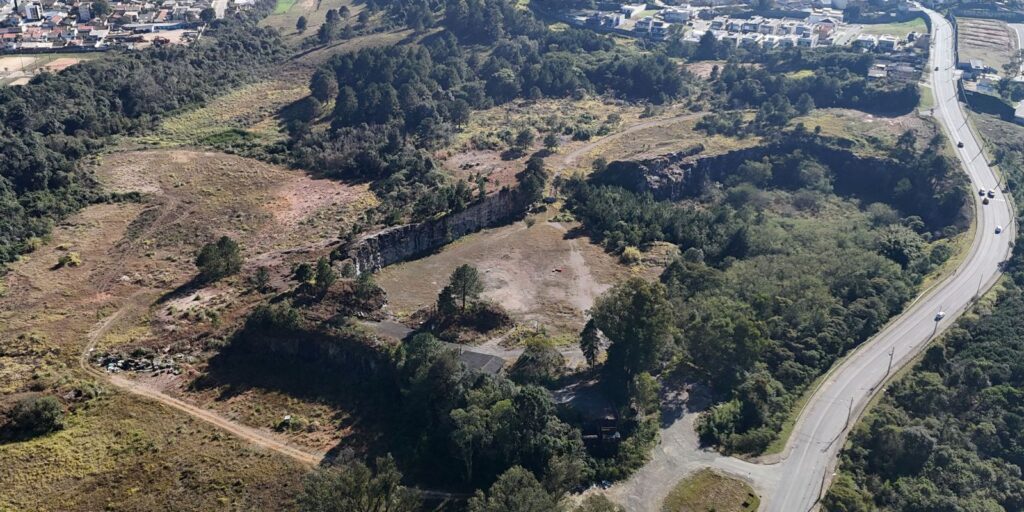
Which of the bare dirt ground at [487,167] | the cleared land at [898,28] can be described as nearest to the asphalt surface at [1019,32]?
the cleared land at [898,28]

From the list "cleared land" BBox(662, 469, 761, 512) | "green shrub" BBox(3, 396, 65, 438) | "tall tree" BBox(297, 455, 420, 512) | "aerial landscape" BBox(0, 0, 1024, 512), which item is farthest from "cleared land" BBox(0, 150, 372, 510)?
"cleared land" BBox(662, 469, 761, 512)

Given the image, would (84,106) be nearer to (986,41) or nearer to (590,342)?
(590,342)

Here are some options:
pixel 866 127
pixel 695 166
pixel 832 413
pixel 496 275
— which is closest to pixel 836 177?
pixel 866 127

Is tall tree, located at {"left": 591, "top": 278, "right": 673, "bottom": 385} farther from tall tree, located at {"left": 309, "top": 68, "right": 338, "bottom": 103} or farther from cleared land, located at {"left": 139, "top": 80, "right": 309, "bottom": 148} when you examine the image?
tall tree, located at {"left": 309, "top": 68, "right": 338, "bottom": 103}

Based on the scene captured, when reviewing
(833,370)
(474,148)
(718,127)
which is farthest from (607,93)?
(833,370)

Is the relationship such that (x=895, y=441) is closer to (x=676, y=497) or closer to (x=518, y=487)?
(x=676, y=497)

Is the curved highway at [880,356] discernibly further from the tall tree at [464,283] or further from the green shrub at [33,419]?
the green shrub at [33,419]
